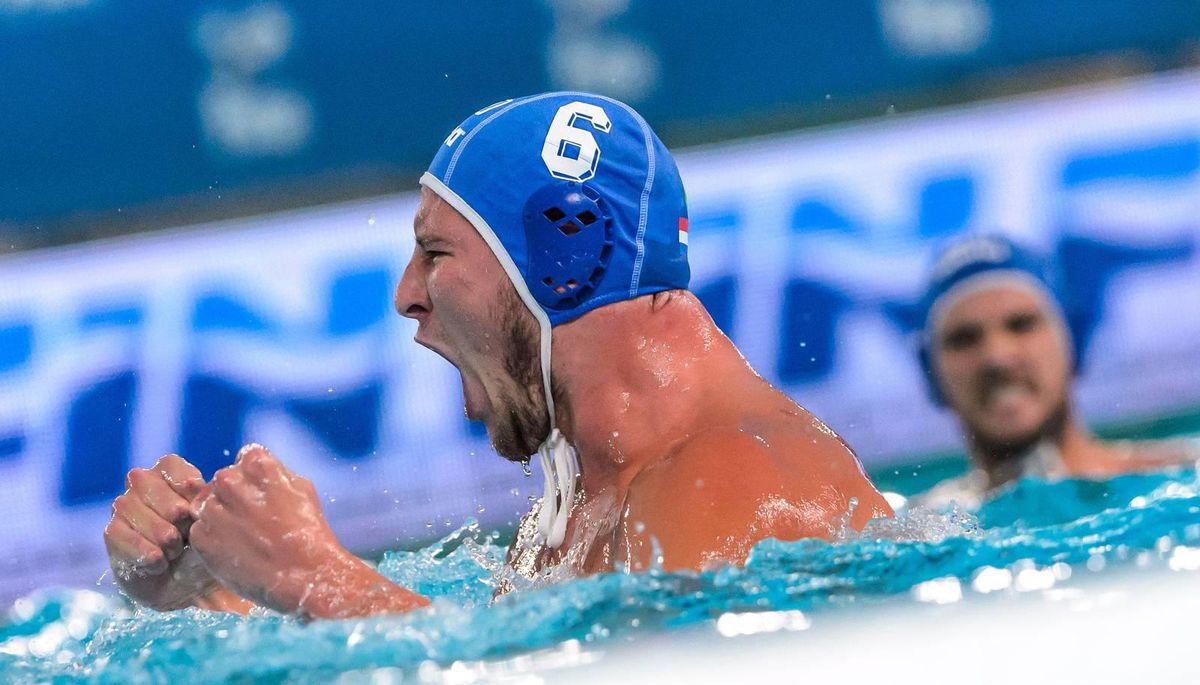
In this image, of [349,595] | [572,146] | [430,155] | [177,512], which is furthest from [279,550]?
[430,155]

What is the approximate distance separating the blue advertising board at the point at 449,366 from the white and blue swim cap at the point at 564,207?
2509 mm

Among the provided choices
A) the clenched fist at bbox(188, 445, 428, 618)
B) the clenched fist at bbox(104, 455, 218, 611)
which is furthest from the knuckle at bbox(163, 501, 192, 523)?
the clenched fist at bbox(188, 445, 428, 618)

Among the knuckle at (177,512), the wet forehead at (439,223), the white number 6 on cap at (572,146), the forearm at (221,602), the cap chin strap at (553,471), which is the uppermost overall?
the white number 6 on cap at (572,146)

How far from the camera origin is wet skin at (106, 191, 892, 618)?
6.23 ft

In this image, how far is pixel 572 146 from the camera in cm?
228

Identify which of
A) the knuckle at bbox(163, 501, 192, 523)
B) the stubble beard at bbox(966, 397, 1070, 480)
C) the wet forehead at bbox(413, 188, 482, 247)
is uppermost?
the wet forehead at bbox(413, 188, 482, 247)

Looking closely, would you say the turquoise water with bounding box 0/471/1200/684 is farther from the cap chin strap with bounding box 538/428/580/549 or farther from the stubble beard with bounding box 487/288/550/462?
the stubble beard with bounding box 487/288/550/462

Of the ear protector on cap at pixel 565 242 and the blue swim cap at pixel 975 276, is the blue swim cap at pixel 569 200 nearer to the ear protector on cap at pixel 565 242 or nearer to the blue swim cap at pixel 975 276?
the ear protector on cap at pixel 565 242

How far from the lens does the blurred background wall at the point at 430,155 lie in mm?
4734

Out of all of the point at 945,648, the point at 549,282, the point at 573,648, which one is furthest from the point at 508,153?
the point at 945,648

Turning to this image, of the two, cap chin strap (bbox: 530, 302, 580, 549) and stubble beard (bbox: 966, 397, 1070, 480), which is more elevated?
cap chin strap (bbox: 530, 302, 580, 549)

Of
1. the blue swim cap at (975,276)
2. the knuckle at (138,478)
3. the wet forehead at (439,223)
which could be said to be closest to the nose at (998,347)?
the blue swim cap at (975,276)

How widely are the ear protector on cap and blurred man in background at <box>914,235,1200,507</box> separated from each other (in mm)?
3011

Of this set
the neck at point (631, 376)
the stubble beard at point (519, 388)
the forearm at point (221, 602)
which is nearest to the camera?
the neck at point (631, 376)
